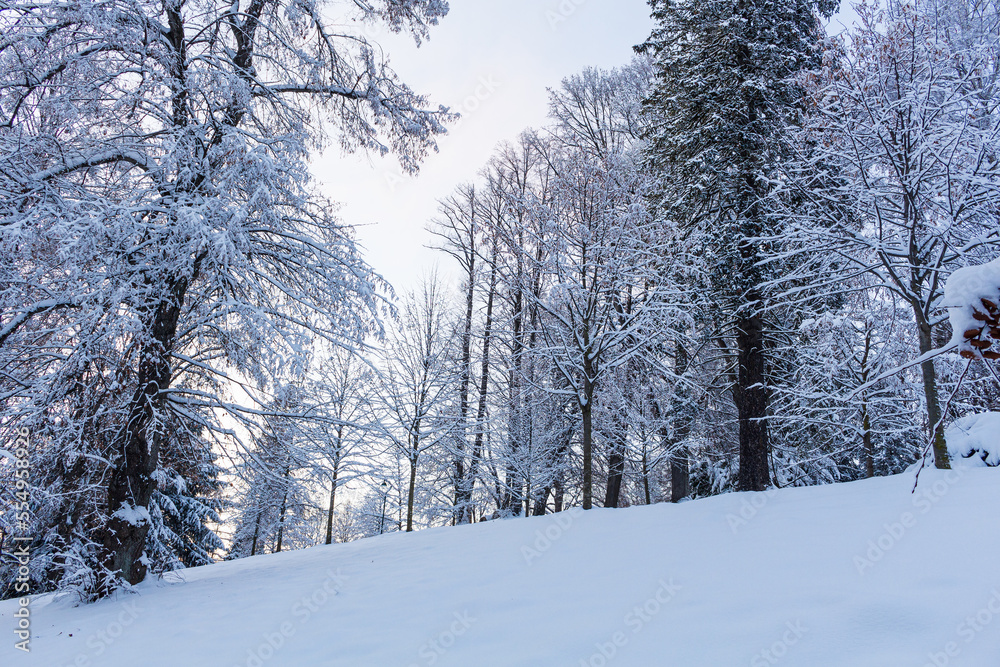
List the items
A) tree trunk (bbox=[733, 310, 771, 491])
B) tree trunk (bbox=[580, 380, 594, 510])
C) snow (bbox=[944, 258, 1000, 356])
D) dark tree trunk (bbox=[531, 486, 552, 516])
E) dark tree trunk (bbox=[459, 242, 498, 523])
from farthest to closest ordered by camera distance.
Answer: dark tree trunk (bbox=[459, 242, 498, 523])
dark tree trunk (bbox=[531, 486, 552, 516])
tree trunk (bbox=[733, 310, 771, 491])
tree trunk (bbox=[580, 380, 594, 510])
snow (bbox=[944, 258, 1000, 356])

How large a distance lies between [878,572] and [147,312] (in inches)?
282

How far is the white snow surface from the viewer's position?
2361mm

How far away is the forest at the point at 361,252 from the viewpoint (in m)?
5.18

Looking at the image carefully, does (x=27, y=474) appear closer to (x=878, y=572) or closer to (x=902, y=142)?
(x=878, y=572)

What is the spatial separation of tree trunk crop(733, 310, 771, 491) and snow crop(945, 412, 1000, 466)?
3002 mm

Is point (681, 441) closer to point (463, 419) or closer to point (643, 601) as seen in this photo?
point (463, 419)

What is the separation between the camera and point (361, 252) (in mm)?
7090

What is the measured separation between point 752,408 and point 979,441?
141 inches

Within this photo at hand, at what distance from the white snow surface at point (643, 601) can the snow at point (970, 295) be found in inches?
61.1

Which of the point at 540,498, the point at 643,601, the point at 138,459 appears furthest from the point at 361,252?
the point at 540,498

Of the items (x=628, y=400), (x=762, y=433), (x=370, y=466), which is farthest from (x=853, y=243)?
(x=370, y=466)

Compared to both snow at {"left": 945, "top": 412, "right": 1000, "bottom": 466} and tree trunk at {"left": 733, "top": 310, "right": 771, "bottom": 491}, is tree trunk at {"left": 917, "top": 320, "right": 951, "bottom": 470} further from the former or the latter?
tree trunk at {"left": 733, "top": 310, "right": 771, "bottom": 491}

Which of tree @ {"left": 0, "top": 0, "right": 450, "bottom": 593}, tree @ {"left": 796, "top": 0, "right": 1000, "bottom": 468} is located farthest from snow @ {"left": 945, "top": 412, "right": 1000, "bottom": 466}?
tree @ {"left": 0, "top": 0, "right": 450, "bottom": 593}

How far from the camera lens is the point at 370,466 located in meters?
14.6
